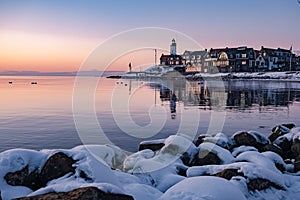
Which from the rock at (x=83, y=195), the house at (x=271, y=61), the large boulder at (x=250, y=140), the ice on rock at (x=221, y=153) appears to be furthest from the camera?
the house at (x=271, y=61)

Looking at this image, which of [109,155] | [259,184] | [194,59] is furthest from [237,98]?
[194,59]

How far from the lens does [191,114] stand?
24547 millimetres

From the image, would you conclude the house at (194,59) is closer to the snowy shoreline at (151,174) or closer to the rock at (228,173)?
the snowy shoreline at (151,174)

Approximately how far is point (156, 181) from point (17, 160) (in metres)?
3.22

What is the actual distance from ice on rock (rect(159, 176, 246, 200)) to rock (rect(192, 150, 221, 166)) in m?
3.21

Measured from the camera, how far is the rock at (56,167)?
6508 millimetres

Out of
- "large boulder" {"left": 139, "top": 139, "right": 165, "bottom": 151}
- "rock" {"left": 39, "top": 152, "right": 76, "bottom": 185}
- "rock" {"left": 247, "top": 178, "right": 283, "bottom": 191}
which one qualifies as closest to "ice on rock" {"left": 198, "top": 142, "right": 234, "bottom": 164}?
"large boulder" {"left": 139, "top": 139, "right": 165, "bottom": 151}

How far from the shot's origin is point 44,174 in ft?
21.7

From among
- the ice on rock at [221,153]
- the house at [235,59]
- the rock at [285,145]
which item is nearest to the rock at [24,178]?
the ice on rock at [221,153]

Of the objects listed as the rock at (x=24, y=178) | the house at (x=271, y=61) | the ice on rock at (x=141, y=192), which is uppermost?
the house at (x=271, y=61)

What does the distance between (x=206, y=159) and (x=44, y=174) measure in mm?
4646

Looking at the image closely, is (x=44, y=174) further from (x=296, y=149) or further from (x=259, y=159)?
(x=296, y=149)

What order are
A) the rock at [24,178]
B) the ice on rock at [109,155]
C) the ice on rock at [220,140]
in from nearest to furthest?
the rock at [24,178], the ice on rock at [109,155], the ice on rock at [220,140]

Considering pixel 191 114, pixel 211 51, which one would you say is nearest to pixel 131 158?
→ pixel 191 114
